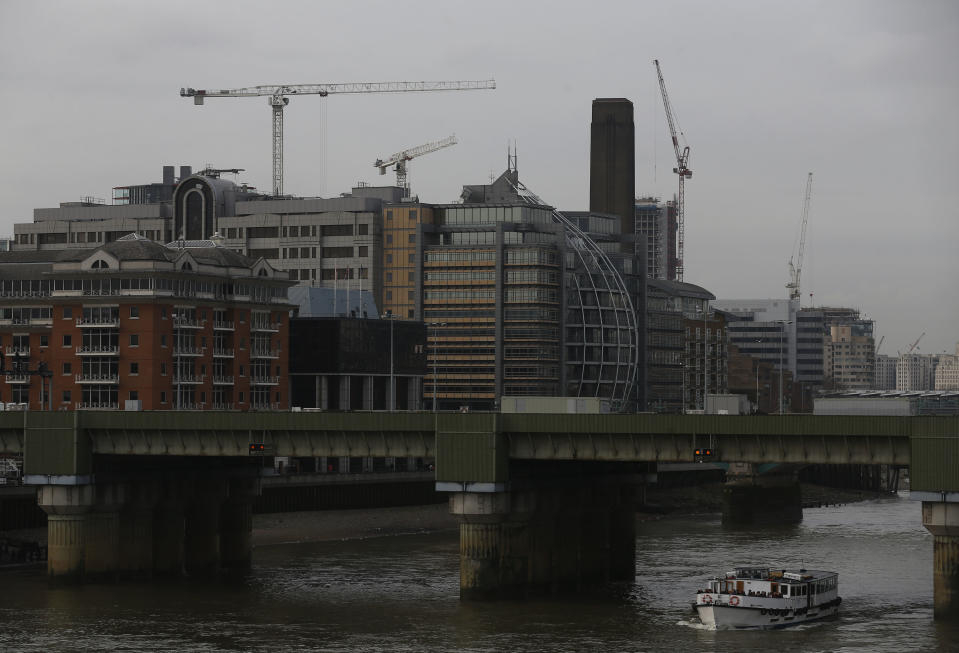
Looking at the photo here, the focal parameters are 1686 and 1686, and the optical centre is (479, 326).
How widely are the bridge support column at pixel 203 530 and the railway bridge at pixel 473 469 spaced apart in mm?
93

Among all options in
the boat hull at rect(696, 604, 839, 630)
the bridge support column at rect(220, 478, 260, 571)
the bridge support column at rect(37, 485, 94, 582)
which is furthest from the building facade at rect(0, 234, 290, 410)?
the boat hull at rect(696, 604, 839, 630)

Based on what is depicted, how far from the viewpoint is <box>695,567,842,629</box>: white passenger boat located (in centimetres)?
9519

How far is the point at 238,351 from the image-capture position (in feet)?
649

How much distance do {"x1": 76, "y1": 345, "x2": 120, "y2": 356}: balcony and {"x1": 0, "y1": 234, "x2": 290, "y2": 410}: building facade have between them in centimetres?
11

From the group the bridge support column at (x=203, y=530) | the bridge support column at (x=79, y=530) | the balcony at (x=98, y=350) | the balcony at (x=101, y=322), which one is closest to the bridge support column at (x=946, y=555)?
the bridge support column at (x=203, y=530)

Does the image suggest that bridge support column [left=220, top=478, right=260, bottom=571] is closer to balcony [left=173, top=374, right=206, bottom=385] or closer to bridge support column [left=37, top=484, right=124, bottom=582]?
bridge support column [left=37, top=484, right=124, bottom=582]

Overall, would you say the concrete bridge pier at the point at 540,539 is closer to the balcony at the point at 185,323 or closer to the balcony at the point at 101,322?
the balcony at the point at 185,323

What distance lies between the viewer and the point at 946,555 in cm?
9200

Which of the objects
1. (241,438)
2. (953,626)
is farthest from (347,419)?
(953,626)

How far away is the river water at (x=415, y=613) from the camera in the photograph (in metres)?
89.1

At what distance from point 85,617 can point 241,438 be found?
1785cm

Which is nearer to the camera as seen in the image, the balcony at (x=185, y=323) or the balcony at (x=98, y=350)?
the balcony at (x=98, y=350)

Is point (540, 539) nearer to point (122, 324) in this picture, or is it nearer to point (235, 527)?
point (235, 527)

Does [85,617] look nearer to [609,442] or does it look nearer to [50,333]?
[609,442]
